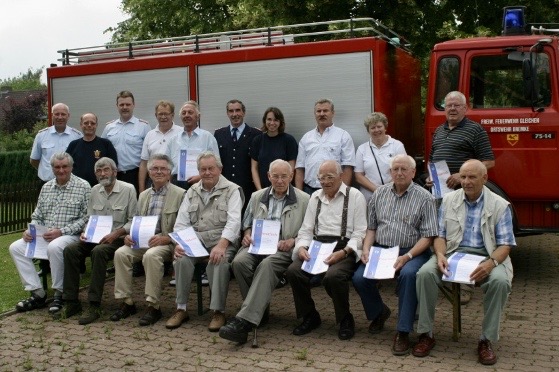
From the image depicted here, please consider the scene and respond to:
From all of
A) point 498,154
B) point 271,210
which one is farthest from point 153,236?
point 498,154

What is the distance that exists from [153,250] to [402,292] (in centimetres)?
235

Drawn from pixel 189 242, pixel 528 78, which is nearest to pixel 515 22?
pixel 528 78

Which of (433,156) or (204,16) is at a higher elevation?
(204,16)

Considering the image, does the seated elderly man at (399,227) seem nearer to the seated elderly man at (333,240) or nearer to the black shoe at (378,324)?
the black shoe at (378,324)

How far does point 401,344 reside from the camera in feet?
18.1

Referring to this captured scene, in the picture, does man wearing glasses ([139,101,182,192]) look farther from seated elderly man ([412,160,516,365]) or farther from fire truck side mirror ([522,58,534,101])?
fire truck side mirror ([522,58,534,101])

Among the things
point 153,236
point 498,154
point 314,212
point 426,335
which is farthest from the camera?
point 498,154

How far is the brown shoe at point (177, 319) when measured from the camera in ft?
20.9

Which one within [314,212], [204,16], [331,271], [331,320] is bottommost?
[331,320]

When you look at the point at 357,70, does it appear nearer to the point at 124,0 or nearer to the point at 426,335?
the point at 426,335

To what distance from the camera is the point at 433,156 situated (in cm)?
716

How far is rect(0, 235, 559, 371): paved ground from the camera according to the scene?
5.37 m

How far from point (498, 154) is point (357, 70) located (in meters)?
Result: 1.68

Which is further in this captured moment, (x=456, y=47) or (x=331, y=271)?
(x=456, y=47)
